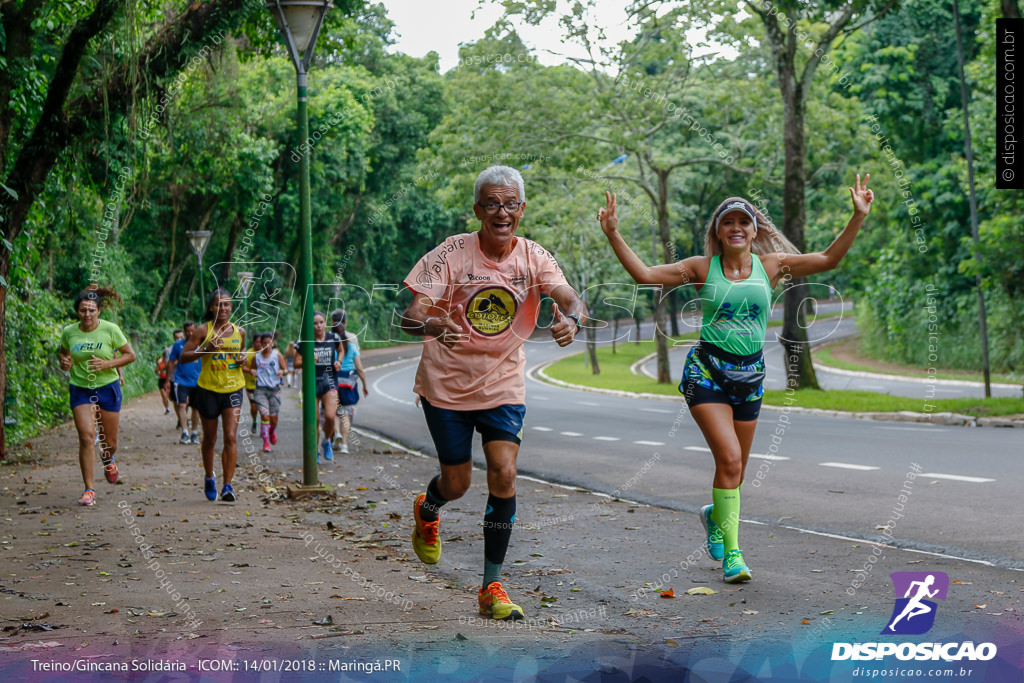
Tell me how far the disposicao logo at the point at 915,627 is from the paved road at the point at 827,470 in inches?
31.3

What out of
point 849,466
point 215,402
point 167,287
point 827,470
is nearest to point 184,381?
point 215,402

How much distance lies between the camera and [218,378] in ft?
33.0

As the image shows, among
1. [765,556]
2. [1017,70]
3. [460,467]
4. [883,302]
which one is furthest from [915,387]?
[460,467]

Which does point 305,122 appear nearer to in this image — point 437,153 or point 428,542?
point 428,542

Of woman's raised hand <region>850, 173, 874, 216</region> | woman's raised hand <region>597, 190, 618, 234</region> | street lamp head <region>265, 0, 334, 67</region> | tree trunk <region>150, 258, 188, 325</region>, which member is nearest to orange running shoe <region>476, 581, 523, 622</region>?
woman's raised hand <region>597, 190, 618, 234</region>

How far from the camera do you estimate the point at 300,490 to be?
1039 cm

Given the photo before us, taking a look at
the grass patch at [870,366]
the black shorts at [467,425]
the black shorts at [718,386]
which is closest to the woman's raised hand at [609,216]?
the black shorts at [718,386]

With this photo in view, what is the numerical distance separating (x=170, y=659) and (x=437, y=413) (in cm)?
164

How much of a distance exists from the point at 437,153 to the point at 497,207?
24.8 metres

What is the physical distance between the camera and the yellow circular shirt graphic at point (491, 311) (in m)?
5.50

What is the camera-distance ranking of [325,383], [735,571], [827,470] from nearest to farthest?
[735,571]
[827,470]
[325,383]

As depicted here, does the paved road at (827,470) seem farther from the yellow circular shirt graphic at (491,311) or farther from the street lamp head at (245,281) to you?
the yellow circular shirt graphic at (491,311)

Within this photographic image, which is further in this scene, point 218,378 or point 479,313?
point 218,378

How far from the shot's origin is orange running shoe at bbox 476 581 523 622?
536 cm
